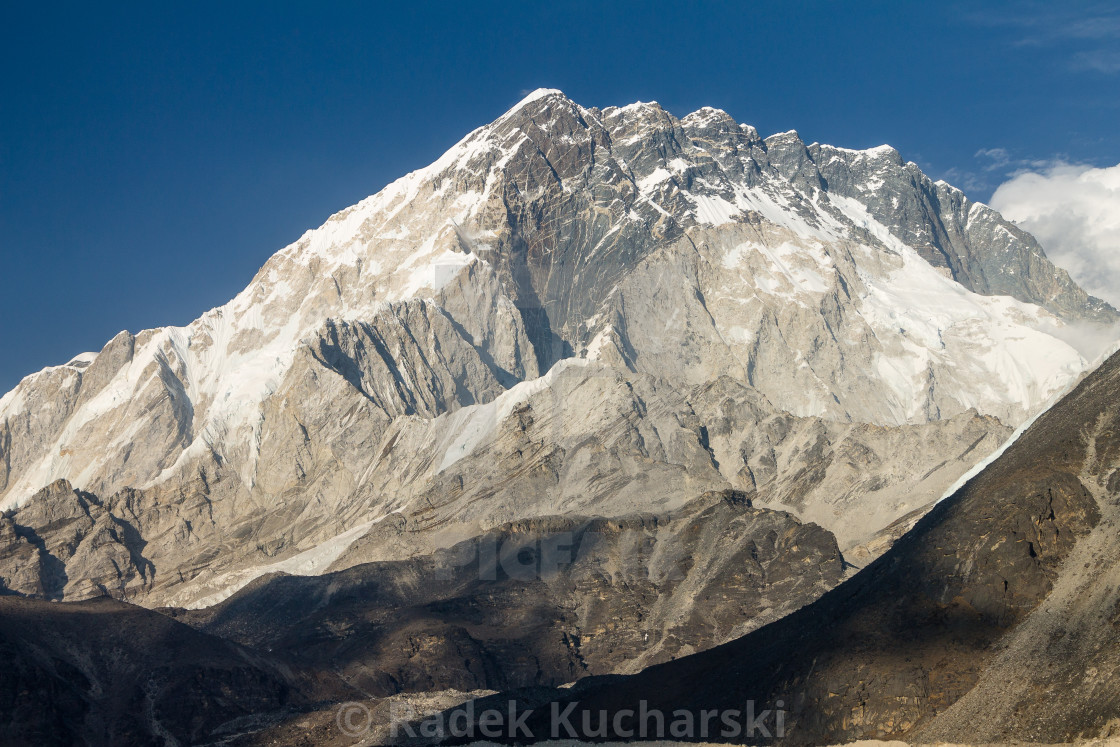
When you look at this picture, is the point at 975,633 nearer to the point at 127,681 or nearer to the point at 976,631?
the point at 976,631

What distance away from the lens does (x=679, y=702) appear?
258ft

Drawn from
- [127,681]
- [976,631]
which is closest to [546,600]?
[127,681]

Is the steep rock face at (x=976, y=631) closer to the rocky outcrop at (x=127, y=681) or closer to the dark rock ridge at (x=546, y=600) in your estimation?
the rocky outcrop at (x=127, y=681)

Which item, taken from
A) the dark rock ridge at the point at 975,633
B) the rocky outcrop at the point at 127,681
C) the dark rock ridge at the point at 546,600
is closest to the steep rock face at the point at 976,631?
the dark rock ridge at the point at 975,633

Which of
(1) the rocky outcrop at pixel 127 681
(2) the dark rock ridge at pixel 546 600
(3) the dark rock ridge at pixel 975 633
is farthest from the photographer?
(2) the dark rock ridge at pixel 546 600

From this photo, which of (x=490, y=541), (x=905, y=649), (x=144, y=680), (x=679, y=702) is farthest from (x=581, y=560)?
(x=905, y=649)

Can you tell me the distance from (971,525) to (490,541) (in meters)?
121

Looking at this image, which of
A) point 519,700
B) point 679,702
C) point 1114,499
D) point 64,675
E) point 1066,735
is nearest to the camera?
point 1066,735

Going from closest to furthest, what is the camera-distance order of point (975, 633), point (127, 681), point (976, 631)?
1. point (975, 633)
2. point (976, 631)
3. point (127, 681)

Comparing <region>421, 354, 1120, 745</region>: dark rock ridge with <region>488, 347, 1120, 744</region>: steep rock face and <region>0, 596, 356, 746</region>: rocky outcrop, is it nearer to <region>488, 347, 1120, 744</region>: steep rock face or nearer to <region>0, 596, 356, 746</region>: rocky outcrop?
<region>488, 347, 1120, 744</region>: steep rock face

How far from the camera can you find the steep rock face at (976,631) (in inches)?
2355

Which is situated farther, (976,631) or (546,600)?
(546,600)

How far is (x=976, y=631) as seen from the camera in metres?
66.9

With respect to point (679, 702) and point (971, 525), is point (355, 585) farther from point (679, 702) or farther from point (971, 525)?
point (971, 525)
